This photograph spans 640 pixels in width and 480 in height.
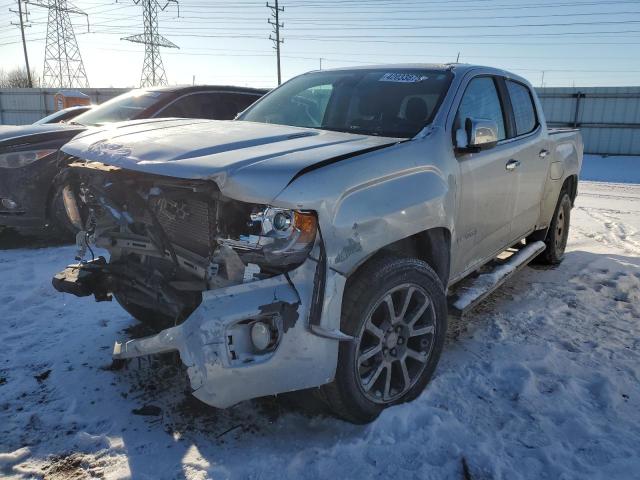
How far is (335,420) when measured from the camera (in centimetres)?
271

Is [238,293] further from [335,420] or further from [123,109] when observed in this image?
[123,109]

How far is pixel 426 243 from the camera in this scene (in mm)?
2973

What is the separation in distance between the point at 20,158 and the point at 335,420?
4.78 metres

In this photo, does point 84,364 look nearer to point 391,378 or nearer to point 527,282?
point 391,378

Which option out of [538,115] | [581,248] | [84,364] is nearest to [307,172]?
[84,364]

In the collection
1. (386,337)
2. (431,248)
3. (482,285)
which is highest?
(431,248)

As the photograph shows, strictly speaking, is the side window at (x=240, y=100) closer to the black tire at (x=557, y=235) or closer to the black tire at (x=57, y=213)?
the black tire at (x=57, y=213)

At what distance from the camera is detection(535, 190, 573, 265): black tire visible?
5.51 meters

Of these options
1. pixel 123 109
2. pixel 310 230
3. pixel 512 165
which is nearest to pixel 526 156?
pixel 512 165

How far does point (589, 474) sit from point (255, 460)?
59.7 inches

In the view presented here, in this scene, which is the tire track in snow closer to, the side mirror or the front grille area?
the side mirror

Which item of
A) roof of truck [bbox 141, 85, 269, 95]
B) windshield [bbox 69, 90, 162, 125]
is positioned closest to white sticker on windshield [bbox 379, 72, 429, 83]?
windshield [bbox 69, 90, 162, 125]

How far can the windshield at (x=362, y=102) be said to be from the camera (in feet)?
10.9

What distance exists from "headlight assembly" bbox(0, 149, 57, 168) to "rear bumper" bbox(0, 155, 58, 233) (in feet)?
0.14
